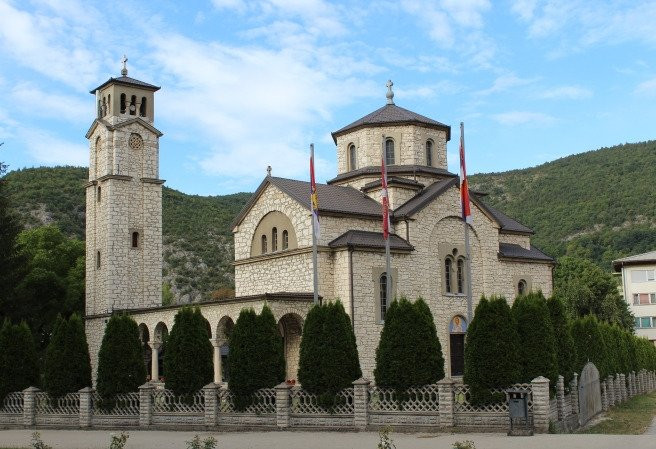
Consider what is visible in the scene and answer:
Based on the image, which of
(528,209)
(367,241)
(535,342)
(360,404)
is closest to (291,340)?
(367,241)

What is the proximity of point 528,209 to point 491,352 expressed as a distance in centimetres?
8451

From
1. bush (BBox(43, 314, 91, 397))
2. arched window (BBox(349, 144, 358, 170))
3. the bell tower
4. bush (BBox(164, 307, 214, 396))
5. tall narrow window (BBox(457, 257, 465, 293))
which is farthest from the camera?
arched window (BBox(349, 144, 358, 170))

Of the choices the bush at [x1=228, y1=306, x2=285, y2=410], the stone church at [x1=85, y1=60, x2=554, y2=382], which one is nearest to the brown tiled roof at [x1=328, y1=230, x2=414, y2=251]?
the stone church at [x1=85, y1=60, x2=554, y2=382]

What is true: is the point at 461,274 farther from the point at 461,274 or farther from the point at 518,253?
the point at 518,253

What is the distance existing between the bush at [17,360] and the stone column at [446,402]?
13738 millimetres

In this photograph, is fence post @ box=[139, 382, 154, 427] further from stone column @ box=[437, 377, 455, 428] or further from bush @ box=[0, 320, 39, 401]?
stone column @ box=[437, 377, 455, 428]

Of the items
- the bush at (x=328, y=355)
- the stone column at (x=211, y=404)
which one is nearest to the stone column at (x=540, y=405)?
the bush at (x=328, y=355)

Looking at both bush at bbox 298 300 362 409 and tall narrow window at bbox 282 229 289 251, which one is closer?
bush at bbox 298 300 362 409

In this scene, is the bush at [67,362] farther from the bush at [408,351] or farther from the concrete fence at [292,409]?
the bush at [408,351]

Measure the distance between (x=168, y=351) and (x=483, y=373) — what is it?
9.34 m

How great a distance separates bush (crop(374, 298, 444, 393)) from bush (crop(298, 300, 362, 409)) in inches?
32.9

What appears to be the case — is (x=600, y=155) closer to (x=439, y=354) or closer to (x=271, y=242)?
(x=271, y=242)

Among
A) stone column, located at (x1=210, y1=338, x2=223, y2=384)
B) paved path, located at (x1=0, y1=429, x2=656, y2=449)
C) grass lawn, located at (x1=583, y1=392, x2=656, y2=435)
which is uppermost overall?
stone column, located at (x1=210, y1=338, x2=223, y2=384)

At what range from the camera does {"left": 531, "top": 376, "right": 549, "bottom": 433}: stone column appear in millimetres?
18281
